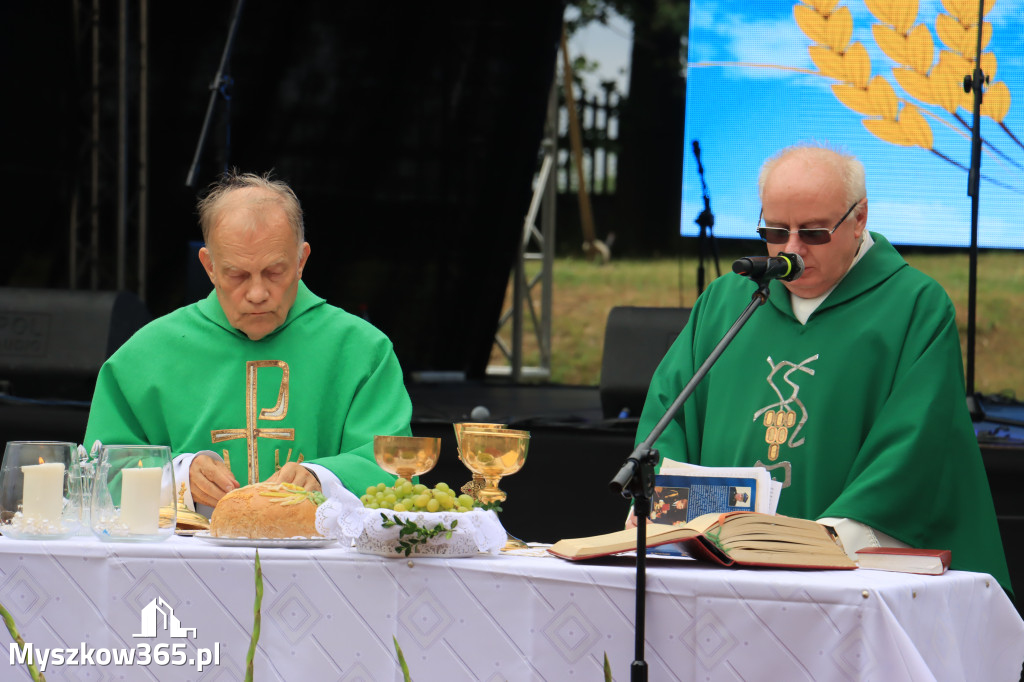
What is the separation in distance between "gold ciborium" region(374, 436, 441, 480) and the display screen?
18.2 feet

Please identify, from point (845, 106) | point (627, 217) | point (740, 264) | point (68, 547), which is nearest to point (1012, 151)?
point (845, 106)

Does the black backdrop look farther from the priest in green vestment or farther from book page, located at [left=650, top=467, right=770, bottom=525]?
book page, located at [left=650, top=467, right=770, bottom=525]

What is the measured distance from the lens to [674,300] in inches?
646

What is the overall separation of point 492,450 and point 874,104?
20.4 feet

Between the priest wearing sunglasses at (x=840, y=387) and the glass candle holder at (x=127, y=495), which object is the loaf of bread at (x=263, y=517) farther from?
the priest wearing sunglasses at (x=840, y=387)

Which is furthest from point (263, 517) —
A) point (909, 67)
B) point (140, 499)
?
point (909, 67)

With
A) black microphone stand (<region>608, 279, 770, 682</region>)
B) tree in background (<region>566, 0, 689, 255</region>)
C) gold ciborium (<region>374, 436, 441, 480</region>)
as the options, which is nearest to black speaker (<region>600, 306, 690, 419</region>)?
gold ciborium (<region>374, 436, 441, 480</region>)

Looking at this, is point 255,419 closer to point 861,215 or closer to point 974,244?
point 861,215

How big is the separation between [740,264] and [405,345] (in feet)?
25.5

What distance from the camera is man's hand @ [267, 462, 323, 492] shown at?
8.90 ft

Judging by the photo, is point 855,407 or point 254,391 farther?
point 254,391

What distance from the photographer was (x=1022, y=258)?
50.6 feet

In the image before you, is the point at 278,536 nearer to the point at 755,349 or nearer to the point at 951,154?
the point at 755,349

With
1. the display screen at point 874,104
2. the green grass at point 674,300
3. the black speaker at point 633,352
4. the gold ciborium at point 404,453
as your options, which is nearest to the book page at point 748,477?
the gold ciborium at point 404,453
